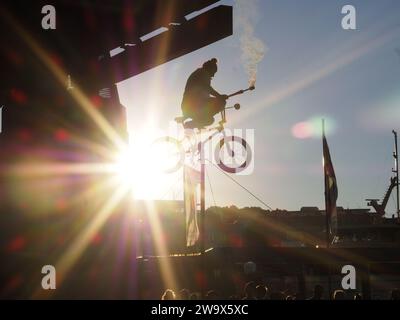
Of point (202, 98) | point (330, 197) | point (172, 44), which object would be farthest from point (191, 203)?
point (330, 197)

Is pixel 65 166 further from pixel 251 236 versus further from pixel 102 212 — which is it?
pixel 251 236

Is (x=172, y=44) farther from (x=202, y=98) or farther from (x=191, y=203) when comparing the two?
(x=191, y=203)

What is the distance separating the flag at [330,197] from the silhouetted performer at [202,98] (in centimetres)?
622

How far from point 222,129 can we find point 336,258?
17.4 ft

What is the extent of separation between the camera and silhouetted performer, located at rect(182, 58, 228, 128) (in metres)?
10.6

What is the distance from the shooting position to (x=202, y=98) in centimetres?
1092

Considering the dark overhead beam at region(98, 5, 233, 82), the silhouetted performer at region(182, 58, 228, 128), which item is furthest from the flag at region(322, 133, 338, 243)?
the dark overhead beam at region(98, 5, 233, 82)

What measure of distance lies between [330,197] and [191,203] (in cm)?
548

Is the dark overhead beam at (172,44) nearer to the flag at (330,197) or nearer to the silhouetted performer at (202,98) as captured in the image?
the silhouetted performer at (202,98)

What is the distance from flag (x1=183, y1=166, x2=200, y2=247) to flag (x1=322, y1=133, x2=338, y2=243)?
4524 millimetres

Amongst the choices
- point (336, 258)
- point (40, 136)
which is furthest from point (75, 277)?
point (336, 258)

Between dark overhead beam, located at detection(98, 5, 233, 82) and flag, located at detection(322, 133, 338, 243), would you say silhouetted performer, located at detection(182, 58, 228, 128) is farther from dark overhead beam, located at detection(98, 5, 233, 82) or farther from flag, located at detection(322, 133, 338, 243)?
flag, located at detection(322, 133, 338, 243)

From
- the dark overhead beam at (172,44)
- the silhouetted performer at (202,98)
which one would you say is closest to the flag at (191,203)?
the silhouetted performer at (202,98)
